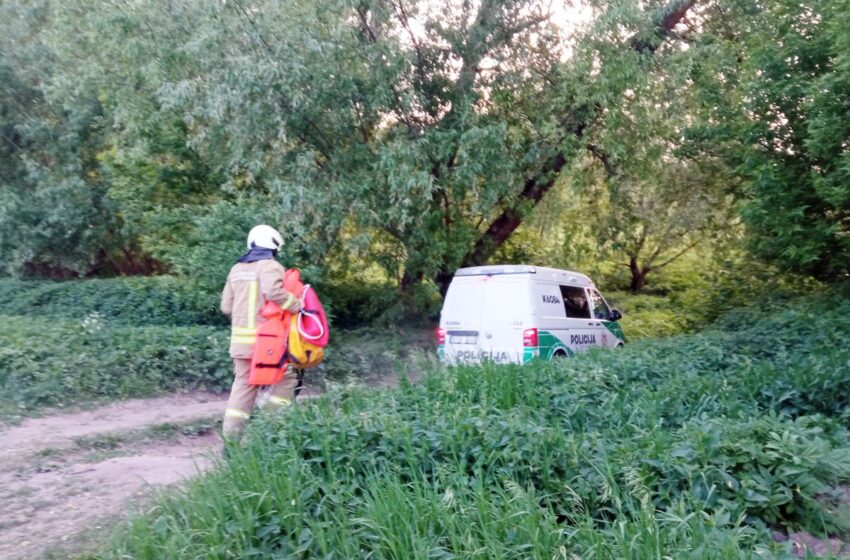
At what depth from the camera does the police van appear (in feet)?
35.0

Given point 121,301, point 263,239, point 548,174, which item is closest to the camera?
point 263,239

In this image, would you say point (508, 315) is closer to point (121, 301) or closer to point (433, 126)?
point (433, 126)

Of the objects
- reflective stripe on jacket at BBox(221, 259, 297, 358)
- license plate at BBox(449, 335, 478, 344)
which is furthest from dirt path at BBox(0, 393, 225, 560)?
license plate at BBox(449, 335, 478, 344)

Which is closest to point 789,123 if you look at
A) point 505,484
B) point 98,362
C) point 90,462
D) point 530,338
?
point 530,338

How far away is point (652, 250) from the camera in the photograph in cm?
2077

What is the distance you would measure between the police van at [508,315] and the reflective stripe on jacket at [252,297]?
402 cm

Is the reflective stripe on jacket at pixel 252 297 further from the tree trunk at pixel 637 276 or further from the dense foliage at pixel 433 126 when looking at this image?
the tree trunk at pixel 637 276

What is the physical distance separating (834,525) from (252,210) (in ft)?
31.9

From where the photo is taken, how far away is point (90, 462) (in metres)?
7.14

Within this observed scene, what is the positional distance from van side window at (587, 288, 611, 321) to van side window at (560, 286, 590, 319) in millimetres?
314

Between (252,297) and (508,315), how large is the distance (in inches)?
184

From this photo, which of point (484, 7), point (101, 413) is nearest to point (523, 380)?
point (101, 413)

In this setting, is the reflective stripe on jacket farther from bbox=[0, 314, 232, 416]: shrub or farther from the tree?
the tree

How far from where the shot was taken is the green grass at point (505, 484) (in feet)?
12.6
